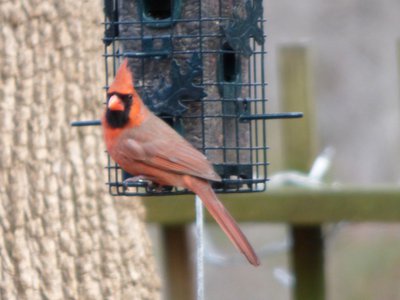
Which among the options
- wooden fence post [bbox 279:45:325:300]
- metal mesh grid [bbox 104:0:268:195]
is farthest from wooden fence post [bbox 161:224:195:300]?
metal mesh grid [bbox 104:0:268:195]

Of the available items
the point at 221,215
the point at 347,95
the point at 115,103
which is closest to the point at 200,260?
the point at 221,215

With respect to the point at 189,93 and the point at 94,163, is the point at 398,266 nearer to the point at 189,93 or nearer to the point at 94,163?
the point at 94,163

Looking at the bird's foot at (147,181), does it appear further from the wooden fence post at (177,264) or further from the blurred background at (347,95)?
the blurred background at (347,95)

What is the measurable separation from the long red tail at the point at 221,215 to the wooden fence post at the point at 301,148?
1.52 meters

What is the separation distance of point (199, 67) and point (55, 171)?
108 centimetres

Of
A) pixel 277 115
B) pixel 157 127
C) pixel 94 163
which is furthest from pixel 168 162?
pixel 94 163

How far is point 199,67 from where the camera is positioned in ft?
16.6

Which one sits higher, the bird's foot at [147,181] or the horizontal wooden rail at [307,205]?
the bird's foot at [147,181]

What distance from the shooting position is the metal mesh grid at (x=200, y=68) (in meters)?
5.10

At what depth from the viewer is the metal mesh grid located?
16.7 feet

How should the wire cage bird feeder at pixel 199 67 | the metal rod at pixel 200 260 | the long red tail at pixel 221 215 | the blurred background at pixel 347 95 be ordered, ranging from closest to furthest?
the metal rod at pixel 200 260
the long red tail at pixel 221 215
the wire cage bird feeder at pixel 199 67
the blurred background at pixel 347 95

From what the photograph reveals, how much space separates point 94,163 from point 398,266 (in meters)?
3.47

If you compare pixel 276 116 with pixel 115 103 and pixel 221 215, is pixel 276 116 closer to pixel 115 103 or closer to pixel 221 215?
pixel 221 215

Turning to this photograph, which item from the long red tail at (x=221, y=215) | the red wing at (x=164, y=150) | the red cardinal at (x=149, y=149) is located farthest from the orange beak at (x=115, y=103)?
the long red tail at (x=221, y=215)
